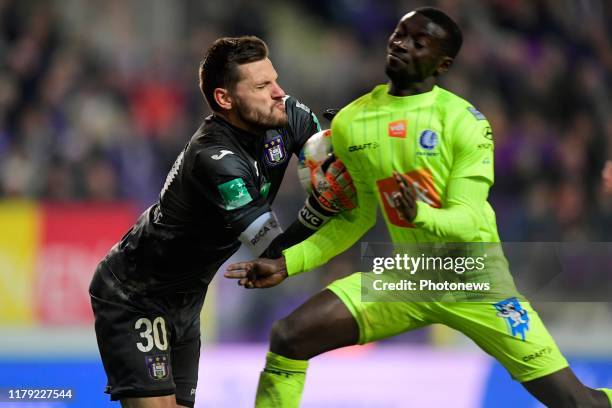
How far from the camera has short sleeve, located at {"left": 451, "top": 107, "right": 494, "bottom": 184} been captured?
4.40m

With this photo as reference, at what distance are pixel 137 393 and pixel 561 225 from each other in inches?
201

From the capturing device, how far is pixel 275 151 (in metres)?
4.81

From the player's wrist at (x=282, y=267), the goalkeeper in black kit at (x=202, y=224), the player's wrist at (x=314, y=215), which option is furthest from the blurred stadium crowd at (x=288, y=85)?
the player's wrist at (x=282, y=267)

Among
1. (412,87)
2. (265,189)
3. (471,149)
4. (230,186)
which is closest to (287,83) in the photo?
(265,189)

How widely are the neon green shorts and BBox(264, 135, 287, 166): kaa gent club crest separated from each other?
0.60 meters

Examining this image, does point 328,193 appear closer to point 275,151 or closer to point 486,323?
point 275,151

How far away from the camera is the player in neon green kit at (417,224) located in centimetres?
443

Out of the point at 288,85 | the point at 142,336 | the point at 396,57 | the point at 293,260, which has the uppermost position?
the point at 288,85

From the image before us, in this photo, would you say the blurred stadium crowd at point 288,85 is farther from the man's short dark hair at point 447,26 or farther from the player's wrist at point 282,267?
the man's short dark hair at point 447,26

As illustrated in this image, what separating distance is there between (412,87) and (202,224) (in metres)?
1.07

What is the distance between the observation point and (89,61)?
422 inches

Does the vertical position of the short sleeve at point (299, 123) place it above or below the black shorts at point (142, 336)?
above

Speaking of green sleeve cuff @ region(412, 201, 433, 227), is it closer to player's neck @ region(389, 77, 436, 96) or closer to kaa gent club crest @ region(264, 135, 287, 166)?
player's neck @ region(389, 77, 436, 96)

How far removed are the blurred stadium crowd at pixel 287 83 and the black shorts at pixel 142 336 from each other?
404 cm
